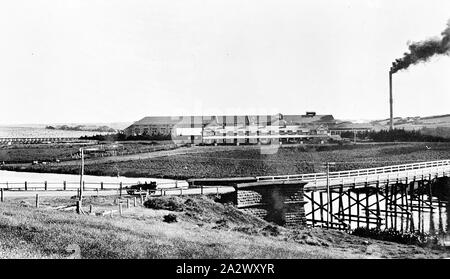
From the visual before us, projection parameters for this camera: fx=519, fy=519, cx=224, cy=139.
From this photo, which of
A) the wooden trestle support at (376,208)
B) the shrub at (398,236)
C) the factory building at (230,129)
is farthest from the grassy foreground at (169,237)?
the factory building at (230,129)

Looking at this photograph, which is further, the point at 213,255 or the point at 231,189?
the point at 231,189

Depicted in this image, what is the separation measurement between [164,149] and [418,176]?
1411 inches

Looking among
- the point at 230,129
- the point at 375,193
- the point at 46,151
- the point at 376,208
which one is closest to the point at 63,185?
the point at 375,193

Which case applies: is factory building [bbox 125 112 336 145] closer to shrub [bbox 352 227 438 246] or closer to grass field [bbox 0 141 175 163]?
grass field [bbox 0 141 175 163]

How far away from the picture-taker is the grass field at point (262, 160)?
60.7 metres

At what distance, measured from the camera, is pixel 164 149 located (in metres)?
70.1

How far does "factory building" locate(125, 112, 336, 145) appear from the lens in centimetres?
8519

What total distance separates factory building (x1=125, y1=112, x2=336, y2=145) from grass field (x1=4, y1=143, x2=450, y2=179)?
10.7 m

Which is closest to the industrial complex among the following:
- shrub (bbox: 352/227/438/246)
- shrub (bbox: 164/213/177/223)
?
shrub (bbox: 352/227/438/246)

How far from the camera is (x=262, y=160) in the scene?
67000 millimetres
